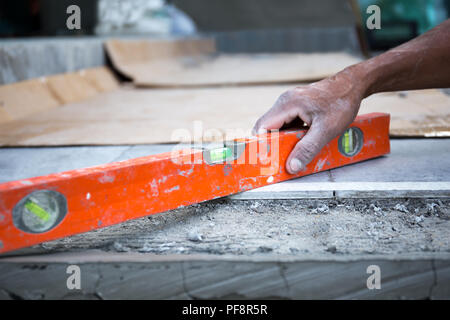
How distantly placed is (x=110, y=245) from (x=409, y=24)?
7111 mm

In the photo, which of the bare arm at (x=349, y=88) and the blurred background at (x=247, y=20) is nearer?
the bare arm at (x=349, y=88)

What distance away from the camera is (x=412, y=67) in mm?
1417

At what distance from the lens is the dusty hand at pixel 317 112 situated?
1.30 metres

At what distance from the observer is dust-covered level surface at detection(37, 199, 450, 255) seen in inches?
40.9

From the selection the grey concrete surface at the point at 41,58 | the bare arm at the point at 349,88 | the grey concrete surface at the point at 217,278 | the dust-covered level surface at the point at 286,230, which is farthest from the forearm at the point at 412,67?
the grey concrete surface at the point at 41,58

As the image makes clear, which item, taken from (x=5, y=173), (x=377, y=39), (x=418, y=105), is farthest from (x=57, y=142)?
(x=377, y=39)

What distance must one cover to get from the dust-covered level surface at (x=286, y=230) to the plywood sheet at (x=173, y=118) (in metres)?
0.75

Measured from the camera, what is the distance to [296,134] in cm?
133

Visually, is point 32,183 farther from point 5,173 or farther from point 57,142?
point 57,142

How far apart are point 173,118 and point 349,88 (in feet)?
4.42

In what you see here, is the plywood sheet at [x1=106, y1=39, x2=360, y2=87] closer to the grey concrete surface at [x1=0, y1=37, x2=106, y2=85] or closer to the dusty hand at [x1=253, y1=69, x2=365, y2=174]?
the grey concrete surface at [x1=0, y1=37, x2=106, y2=85]

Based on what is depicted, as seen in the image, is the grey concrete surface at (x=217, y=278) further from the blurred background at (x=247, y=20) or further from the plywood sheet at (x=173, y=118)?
the blurred background at (x=247, y=20)

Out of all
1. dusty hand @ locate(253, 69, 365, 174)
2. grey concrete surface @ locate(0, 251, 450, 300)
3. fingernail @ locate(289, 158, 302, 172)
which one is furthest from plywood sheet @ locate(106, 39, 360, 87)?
grey concrete surface @ locate(0, 251, 450, 300)

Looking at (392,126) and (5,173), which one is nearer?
(5,173)
